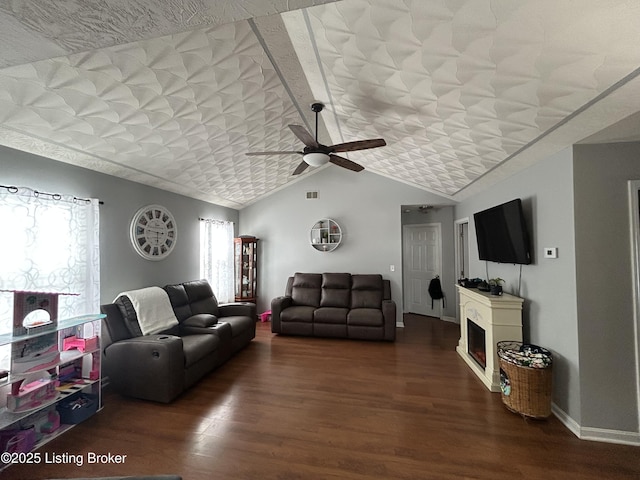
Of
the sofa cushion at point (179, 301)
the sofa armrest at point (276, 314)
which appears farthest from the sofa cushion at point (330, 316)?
the sofa cushion at point (179, 301)

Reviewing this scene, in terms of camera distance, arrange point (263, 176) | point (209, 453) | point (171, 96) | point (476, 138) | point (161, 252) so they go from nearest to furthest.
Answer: point (209, 453) < point (171, 96) < point (476, 138) < point (161, 252) < point (263, 176)

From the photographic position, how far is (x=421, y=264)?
589cm

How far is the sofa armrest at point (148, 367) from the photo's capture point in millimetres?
2434

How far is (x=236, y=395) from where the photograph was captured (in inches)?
103

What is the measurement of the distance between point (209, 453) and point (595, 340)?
→ 308 cm

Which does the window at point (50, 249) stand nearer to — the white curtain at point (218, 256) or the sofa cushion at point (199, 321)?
the sofa cushion at point (199, 321)

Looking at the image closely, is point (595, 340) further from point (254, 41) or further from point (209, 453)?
point (254, 41)

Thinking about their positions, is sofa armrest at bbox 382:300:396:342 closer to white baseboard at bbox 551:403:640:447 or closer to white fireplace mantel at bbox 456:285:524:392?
white fireplace mantel at bbox 456:285:524:392

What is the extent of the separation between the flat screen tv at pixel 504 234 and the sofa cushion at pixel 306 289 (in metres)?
2.78

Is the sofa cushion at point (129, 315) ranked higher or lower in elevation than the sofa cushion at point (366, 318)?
higher

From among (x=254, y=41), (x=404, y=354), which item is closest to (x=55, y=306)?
(x=254, y=41)

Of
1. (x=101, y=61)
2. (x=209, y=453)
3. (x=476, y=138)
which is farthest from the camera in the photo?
(x=476, y=138)

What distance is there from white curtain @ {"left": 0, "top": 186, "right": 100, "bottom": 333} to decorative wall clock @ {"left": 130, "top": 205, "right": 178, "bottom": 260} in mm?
542

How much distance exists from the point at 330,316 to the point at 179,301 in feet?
7.51
